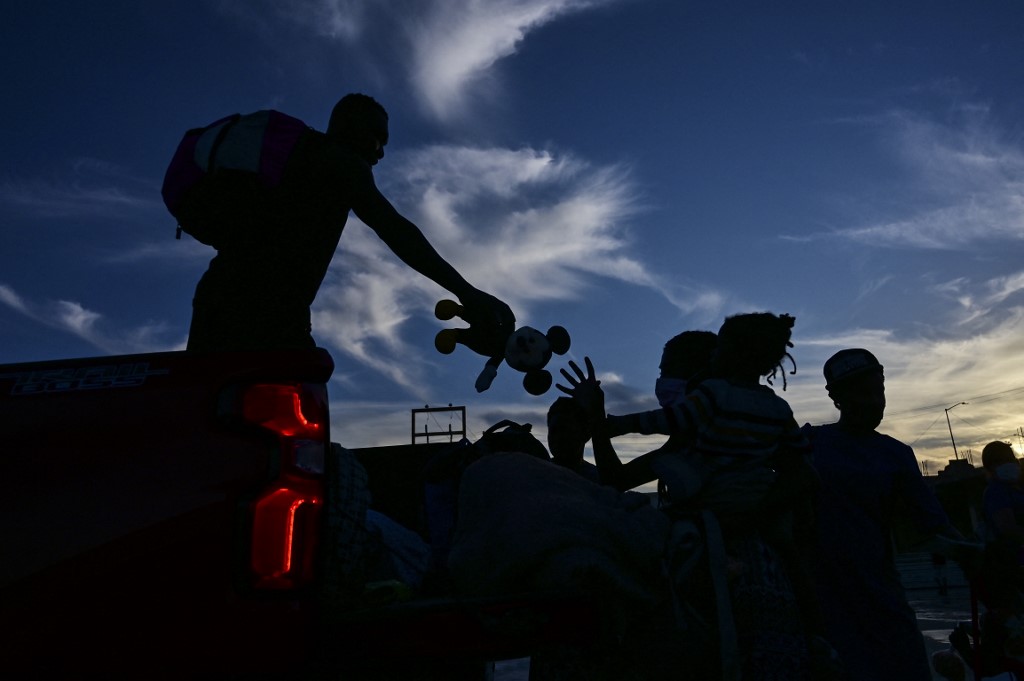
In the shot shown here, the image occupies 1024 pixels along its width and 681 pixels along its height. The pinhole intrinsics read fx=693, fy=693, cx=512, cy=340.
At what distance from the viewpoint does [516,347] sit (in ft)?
8.33

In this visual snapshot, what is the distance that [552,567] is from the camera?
1683 millimetres

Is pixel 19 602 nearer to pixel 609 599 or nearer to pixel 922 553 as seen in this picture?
pixel 609 599

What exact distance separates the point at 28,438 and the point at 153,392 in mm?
239

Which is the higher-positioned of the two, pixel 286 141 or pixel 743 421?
pixel 286 141

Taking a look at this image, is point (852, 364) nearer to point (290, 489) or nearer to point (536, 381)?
point (536, 381)

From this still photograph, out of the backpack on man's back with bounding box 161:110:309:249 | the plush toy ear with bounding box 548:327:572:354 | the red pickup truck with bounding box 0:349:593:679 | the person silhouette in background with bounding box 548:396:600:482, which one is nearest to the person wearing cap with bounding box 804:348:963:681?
the person silhouette in background with bounding box 548:396:600:482

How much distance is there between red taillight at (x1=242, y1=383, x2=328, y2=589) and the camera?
133cm

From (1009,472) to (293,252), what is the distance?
20.7 feet

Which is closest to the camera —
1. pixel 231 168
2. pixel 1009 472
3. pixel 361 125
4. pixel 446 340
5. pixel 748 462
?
pixel 231 168

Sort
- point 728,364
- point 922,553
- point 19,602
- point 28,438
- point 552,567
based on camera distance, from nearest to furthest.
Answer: point 19,602 → point 28,438 → point 552,567 → point 728,364 → point 922,553

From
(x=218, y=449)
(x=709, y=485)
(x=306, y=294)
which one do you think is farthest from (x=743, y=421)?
(x=218, y=449)

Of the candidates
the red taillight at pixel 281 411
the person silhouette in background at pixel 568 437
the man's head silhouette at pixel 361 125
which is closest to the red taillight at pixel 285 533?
the red taillight at pixel 281 411

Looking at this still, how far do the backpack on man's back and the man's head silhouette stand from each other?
0.36m

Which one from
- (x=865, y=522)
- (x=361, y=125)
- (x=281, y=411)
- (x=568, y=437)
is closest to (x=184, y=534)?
(x=281, y=411)
